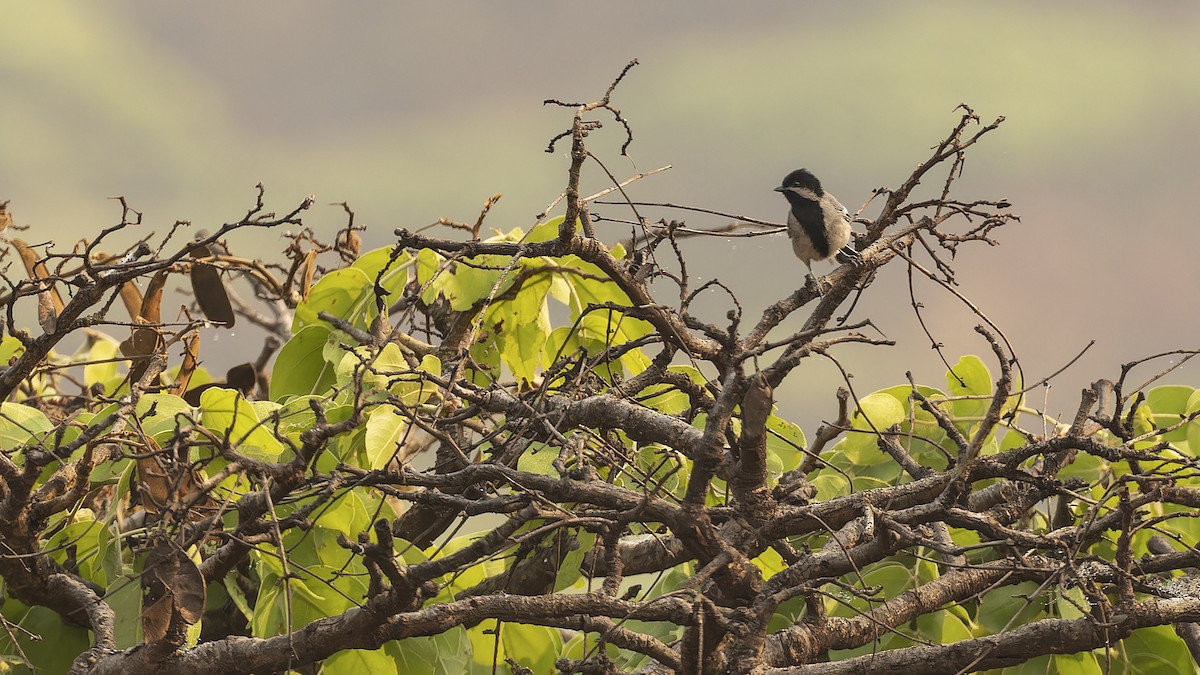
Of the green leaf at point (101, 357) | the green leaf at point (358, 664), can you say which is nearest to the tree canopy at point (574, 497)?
the green leaf at point (358, 664)

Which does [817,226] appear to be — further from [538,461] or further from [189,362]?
[189,362]

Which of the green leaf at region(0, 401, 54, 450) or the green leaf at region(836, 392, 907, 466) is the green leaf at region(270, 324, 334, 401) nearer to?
the green leaf at region(0, 401, 54, 450)

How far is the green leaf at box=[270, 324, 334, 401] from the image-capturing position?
13.9 feet

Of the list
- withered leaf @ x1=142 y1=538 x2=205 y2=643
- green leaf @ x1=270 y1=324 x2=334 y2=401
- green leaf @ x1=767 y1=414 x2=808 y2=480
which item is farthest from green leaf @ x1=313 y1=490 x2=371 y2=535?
green leaf @ x1=767 y1=414 x2=808 y2=480

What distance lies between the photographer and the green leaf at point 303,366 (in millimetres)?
4234

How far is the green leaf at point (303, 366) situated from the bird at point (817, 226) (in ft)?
6.33

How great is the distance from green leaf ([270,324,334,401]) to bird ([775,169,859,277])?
1.93m

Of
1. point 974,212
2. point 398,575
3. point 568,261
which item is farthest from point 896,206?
point 568,261

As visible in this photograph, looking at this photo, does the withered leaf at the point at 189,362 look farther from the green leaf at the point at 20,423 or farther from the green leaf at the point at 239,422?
the green leaf at the point at 239,422

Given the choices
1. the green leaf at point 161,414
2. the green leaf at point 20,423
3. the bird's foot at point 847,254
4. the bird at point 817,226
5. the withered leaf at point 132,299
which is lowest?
the green leaf at point 161,414

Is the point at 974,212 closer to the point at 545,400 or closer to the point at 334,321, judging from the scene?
the point at 545,400

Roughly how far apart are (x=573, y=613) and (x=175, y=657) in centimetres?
100

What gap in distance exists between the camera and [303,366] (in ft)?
14.1

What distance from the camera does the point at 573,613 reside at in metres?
2.45
